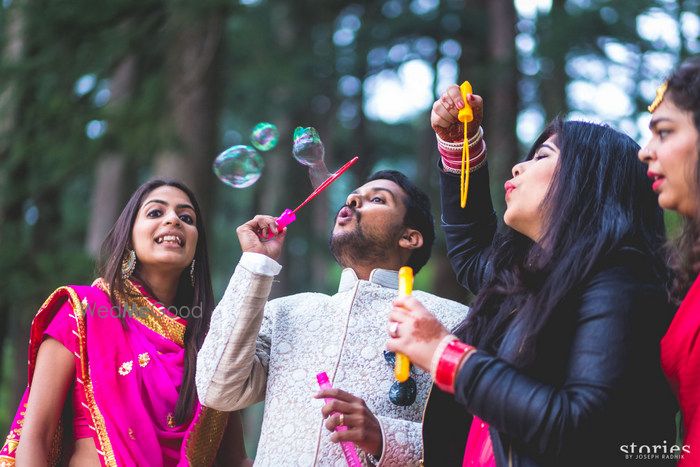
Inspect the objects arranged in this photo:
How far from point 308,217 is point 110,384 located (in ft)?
41.1

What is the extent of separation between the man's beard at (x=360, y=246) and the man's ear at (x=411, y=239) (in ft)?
0.26

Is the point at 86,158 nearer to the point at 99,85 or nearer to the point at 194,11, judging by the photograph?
the point at 99,85

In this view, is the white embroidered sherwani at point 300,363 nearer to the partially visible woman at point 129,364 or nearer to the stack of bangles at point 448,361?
the partially visible woman at point 129,364

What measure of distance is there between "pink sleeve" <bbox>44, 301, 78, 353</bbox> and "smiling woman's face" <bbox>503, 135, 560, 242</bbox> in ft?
5.39

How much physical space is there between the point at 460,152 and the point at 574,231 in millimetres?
766

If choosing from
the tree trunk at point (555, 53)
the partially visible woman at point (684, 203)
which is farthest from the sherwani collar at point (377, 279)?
the tree trunk at point (555, 53)

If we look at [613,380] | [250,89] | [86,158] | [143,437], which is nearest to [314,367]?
[143,437]

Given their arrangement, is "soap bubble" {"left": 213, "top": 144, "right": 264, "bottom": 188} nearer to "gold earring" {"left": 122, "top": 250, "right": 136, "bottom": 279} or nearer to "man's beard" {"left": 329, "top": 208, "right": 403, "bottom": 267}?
"gold earring" {"left": 122, "top": 250, "right": 136, "bottom": 279}

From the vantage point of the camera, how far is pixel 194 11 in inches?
272

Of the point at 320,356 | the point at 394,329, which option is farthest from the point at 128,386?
the point at 394,329

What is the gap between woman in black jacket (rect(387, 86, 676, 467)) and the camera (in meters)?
1.90

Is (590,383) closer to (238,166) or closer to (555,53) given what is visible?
(238,166)

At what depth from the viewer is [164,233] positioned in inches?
130

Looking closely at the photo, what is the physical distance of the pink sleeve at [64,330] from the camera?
3.04 metres
